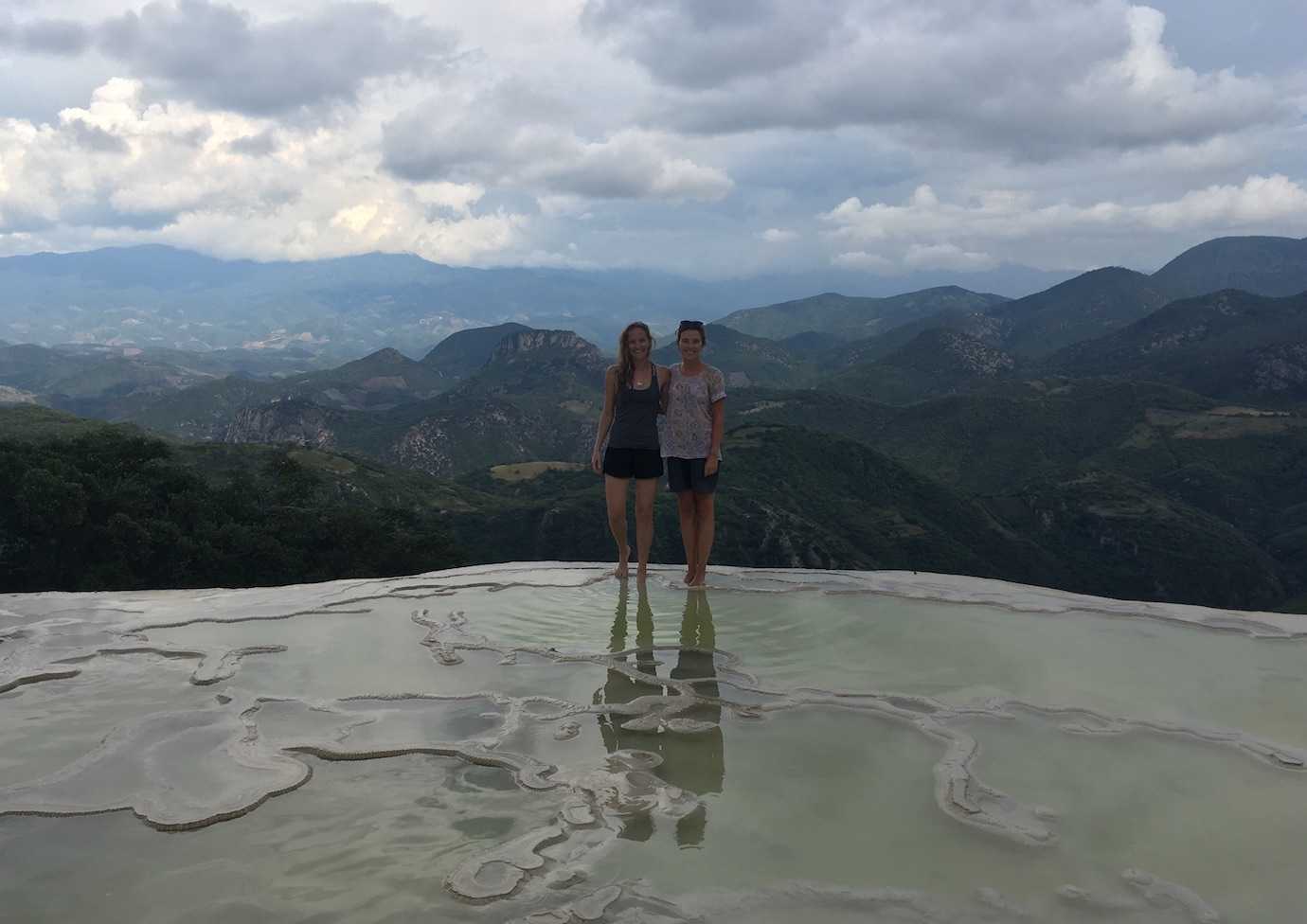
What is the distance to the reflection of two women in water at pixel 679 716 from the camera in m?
4.29

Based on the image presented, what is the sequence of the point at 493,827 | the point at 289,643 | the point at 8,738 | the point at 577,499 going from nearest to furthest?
1. the point at 493,827
2. the point at 8,738
3. the point at 289,643
4. the point at 577,499

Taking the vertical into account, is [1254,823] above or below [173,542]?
above

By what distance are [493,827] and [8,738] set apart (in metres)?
3.25

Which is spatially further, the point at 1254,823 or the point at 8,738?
the point at 8,738

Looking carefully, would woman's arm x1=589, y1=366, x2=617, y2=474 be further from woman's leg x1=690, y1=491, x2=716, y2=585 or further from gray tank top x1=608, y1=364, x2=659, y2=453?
woman's leg x1=690, y1=491, x2=716, y2=585

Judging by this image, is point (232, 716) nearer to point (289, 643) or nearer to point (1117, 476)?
point (289, 643)

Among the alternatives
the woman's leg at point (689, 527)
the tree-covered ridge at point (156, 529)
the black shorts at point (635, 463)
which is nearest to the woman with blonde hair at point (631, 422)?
the black shorts at point (635, 463)

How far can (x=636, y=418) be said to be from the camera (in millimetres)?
9359

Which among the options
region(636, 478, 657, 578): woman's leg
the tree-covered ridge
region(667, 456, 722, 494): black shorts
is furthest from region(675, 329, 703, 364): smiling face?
the tree-covered ridge

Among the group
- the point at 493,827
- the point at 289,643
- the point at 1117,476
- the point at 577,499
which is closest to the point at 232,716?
the point at 289,643

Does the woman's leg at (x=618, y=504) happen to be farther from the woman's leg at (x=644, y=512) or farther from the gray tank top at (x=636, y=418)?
the gray tank top at (x=636, y=418)

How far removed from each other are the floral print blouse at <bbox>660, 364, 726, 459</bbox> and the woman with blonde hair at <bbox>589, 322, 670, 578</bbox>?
186 mm

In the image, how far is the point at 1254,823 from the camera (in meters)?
4.25

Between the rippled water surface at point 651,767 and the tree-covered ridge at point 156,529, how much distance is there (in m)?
30.2
